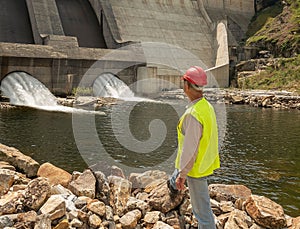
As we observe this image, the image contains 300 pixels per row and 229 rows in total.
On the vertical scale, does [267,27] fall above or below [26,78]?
above

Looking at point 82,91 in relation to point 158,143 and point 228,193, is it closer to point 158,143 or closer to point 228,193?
point 158,143

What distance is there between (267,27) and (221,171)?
39.8 meters

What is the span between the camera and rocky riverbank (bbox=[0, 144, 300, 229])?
4832mm

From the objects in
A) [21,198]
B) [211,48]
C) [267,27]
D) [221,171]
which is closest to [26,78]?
[221,171]

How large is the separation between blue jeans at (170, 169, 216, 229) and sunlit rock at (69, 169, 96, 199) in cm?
208

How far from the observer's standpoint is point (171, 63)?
3450 cm

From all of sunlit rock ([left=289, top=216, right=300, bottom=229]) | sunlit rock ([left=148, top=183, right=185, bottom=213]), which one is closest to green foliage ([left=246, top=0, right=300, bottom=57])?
sunlit rock ([left=289, top=216, right=300, bottom=229])

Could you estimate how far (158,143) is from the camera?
480 inches

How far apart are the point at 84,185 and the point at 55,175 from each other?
0.92 metres

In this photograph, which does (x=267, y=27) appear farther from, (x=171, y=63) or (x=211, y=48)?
(x=171, y=63)

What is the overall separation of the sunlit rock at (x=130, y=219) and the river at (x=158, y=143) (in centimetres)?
304

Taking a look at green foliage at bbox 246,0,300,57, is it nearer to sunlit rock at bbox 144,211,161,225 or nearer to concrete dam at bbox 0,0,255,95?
concrete dam at bbox 0,0,255,95

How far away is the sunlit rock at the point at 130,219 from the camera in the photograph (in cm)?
509

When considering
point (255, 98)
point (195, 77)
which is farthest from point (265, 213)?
point (255, 98)
